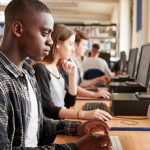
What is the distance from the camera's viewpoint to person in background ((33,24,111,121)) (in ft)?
6.34

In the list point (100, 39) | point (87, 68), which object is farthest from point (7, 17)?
point (100, 39)

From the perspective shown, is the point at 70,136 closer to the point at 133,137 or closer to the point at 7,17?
the point at 133,137

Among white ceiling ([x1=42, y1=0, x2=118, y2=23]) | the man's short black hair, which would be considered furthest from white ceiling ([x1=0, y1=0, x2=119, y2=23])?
the man's short black hair

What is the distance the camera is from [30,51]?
3.93ft

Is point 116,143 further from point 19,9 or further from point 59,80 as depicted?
point 59,80

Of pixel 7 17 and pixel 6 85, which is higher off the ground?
pixel 7 17

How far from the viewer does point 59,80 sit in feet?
7.73

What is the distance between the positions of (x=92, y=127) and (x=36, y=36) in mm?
552

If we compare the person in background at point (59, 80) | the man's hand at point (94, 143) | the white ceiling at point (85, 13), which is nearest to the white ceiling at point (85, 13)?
the white ceiling at point (85, 13)

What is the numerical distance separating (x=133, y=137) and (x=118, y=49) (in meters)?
6.93

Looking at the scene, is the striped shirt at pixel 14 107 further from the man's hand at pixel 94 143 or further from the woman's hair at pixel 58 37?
the woman's hair at pixel 58 37

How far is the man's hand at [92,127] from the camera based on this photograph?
4.88 feet

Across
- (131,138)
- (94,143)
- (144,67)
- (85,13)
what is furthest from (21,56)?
(85,13)

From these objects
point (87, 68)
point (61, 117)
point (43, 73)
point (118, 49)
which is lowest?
point (118, 49)
